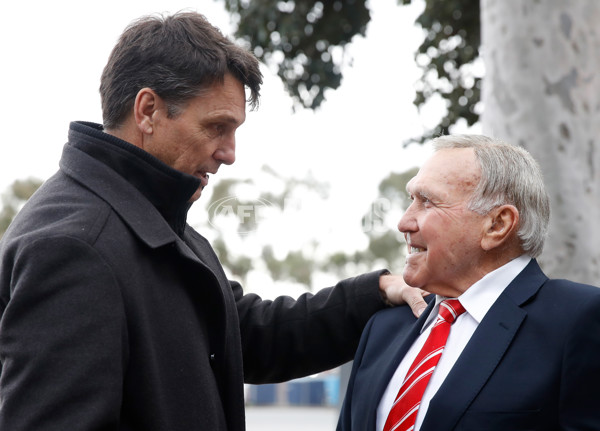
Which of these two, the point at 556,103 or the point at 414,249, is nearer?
the point at 414,249

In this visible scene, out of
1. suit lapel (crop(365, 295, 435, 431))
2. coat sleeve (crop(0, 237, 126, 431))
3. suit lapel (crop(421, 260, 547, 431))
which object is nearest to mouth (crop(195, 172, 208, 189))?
coat sleeve (crop(0, 237, 126, 431))

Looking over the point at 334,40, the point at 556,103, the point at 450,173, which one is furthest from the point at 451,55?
the point at 450,173

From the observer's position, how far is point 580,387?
2.55m

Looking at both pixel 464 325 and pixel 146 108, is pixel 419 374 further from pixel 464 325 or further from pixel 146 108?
pixel 146 108

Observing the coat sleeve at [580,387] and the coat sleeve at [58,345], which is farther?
the coat sleeve at [580,387]

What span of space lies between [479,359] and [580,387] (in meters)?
0.31

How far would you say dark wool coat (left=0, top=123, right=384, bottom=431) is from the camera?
7.31 ft

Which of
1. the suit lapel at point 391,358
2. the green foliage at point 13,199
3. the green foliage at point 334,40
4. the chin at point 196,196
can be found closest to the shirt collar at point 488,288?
the suit lapel at point 391,358

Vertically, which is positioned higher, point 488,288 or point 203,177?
point 203,177

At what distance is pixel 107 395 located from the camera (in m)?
2.27

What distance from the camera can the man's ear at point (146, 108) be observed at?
2697 mm

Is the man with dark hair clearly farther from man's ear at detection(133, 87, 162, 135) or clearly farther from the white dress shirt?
the white dress shirt

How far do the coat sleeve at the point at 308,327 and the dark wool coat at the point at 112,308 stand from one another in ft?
1.10

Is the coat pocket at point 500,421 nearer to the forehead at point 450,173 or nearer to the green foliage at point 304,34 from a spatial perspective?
the forehead at point 450,173
